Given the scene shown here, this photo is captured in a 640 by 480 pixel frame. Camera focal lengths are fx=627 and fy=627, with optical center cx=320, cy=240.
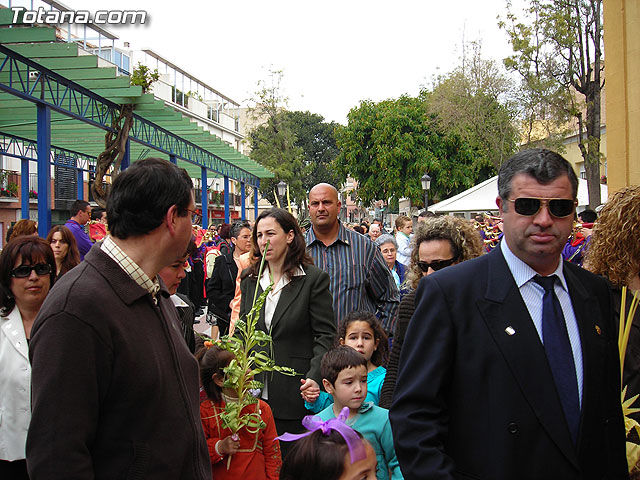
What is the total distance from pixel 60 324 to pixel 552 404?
1579mm

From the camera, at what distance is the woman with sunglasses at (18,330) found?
321 cm

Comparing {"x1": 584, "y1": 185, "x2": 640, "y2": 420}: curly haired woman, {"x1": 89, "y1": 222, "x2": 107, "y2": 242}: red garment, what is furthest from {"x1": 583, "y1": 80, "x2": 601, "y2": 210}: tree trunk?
{"x1": 584, "y1": 185, "x2": 640, "y2": 420}: curly haired woman

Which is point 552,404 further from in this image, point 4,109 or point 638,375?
point 4,109

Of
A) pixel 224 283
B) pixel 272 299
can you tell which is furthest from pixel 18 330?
pixel 224 283

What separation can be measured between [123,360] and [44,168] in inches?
503

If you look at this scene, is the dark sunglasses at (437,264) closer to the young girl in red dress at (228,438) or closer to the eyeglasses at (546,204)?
the young girl in red dress at (228,438)

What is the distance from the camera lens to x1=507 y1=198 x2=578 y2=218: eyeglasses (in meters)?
2.27

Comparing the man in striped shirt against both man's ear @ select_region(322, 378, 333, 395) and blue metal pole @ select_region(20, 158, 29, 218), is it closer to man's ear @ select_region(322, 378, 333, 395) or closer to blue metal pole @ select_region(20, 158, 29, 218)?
man's ear @ select_region(322, 378, 333, 395)

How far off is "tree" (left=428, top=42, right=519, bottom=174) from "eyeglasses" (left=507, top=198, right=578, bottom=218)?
23.3 metres

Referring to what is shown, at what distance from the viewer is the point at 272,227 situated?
4391mm

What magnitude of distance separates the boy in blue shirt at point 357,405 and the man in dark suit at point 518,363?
1177 millimetres

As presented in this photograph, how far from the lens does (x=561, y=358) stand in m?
2.14

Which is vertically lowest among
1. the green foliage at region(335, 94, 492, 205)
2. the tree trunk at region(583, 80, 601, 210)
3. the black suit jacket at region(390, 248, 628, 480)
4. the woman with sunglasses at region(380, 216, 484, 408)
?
the black suit jacket at region(390, 248, 628, 480)

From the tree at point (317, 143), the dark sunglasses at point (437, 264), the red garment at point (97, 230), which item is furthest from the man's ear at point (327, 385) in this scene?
the tree at point (317, 143)
